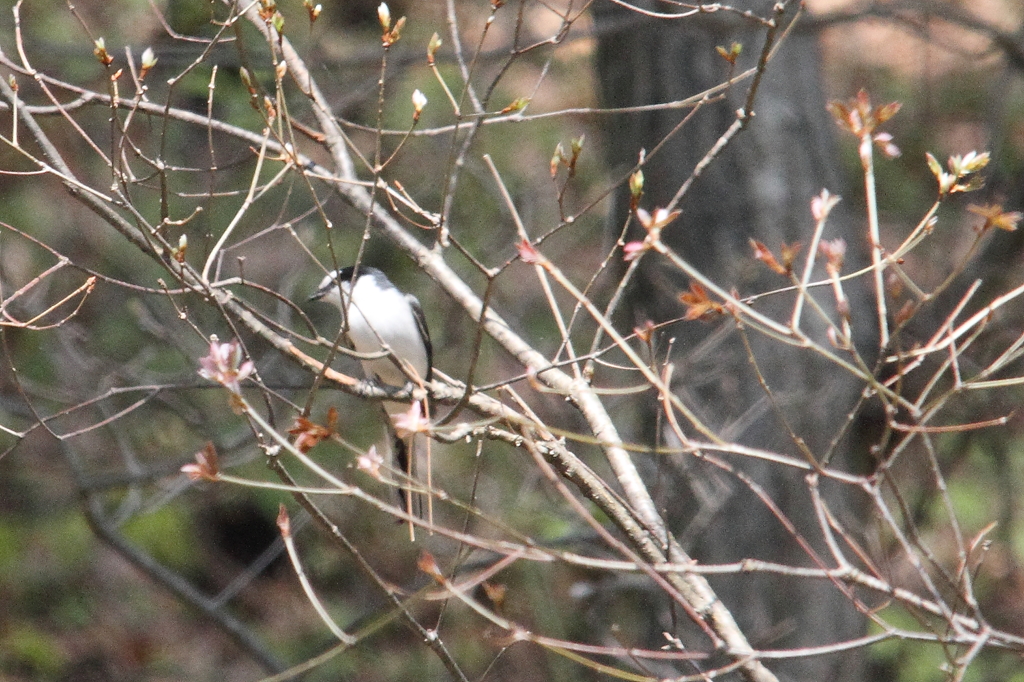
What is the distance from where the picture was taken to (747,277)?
462 cm

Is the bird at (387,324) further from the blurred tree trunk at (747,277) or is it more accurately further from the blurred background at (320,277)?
the blurred tree trunk at (747,277)

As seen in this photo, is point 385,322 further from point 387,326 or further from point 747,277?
point 747,277

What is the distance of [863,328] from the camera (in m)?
4.91

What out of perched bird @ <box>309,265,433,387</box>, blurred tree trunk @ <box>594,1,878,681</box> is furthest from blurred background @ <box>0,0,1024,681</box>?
perched bird @ <box>309,265,433,387</box>

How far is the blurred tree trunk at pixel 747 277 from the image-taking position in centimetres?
462

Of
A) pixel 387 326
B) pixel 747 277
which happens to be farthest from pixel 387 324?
pixel 747 277

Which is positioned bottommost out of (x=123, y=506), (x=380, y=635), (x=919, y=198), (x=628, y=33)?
(x=380, y=635)

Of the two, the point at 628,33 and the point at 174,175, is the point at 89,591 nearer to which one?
the point at 174,175

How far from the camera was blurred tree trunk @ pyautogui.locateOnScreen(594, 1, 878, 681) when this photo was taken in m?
4.62

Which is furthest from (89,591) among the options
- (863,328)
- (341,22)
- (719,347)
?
(863,328)

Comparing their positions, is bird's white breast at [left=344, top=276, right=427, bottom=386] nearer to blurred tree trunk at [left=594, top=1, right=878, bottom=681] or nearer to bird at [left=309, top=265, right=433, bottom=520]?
bird at [left=309, top=265, right=433, bottom=520]

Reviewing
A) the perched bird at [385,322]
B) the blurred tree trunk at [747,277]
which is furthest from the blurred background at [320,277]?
the perched bird at [385,322]

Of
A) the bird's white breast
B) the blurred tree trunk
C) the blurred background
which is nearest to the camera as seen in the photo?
the bird's white breast

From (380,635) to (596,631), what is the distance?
90.1 inches
